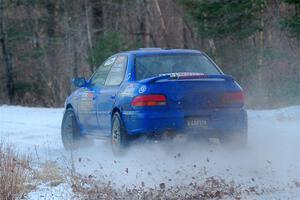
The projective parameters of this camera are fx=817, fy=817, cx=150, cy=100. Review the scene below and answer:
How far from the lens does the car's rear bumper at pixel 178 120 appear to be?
438 inches

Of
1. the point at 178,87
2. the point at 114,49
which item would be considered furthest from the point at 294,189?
→ the point at 114,49

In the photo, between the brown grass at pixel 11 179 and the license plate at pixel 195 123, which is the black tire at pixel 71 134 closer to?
the license plate at pixel 195 123

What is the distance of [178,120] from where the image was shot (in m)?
11.1

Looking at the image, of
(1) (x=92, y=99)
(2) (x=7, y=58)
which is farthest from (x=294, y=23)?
(2) (x=7, y=58)

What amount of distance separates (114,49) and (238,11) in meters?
5.44

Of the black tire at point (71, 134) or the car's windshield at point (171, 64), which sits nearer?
the car's windshield at point (171, 64)

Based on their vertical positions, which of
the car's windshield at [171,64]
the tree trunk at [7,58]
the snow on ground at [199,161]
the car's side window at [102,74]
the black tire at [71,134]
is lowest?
the tree trunk at [7,58]

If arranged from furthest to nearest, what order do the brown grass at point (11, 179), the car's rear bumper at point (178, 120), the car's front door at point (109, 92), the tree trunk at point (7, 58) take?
the tree trunk at point (7, 58), the car's front door at point (109, 92), the car's rear bumper at point (178, 120), the brown grass at point (11, 179)

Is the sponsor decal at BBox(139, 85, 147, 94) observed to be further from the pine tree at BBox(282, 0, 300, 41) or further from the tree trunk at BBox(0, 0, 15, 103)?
the tree trunk at BBox(0, 0, 15, 103)

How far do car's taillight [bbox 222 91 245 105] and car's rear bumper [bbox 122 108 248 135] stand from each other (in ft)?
0.34

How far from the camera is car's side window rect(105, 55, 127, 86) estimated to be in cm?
1228

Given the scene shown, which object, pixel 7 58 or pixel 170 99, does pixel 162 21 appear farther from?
pixel 170 99

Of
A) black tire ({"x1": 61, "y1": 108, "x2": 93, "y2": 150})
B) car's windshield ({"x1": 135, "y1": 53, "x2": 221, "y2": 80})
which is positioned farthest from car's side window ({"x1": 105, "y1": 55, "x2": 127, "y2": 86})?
black tire ({"x1": 61, "y1": 108, "x2": 93, "y2": 150})

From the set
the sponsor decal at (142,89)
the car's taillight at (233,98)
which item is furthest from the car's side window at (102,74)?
the car's taillight at (233,98)
